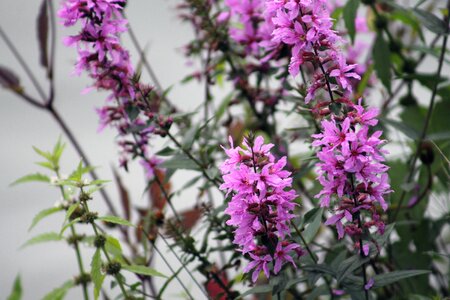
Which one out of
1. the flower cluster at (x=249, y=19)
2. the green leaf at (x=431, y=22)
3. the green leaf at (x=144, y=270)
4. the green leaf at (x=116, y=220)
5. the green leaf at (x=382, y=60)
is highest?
the flower cluster at (x=249, y=19)

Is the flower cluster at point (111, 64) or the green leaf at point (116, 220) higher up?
the flower cluster at point (111, 64)

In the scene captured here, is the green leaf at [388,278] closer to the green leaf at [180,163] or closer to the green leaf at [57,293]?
the green leaf at [180,163]

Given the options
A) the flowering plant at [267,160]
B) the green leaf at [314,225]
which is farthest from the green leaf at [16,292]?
the green leaf at [314,225]

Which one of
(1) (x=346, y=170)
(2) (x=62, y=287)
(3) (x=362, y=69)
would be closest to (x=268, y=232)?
(1) (x=346, y=170)

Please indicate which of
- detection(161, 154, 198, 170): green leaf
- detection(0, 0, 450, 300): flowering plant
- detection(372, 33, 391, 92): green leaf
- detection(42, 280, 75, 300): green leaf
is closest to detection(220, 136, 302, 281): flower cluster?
detection(0, 0, 450, 300): flowering plant

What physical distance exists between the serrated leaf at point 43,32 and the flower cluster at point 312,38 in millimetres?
461

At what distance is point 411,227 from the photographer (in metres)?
1.06

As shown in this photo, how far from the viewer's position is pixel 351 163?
0.60m

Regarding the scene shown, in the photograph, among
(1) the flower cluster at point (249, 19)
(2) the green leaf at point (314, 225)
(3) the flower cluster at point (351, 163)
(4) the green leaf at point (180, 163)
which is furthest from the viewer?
(1) the flower cluster at point (249, 19)

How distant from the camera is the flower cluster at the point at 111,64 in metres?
0.76

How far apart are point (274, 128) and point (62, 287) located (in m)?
0.43

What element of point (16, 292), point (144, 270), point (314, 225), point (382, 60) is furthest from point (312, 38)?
point (16, 292)

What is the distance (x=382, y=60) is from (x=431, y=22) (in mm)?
142

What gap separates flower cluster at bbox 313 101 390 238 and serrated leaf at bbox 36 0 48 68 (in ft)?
1.77
